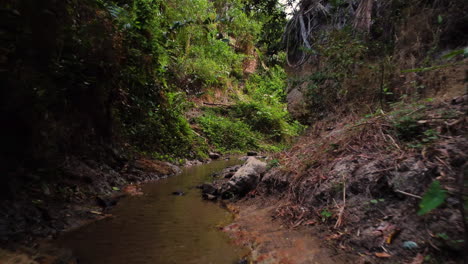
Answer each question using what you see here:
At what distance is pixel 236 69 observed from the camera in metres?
18.4

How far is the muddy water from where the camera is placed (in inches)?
81.8

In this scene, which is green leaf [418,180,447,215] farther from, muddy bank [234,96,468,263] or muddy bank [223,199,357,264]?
muddy bank [223,199,357,264]

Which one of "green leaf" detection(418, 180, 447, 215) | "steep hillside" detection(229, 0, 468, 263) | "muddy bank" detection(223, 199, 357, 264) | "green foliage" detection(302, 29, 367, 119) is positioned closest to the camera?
"green leaf" detection(418, 180, 447, 215)

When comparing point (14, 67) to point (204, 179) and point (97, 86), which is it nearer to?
point (97, 86)

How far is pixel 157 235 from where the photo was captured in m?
2.52

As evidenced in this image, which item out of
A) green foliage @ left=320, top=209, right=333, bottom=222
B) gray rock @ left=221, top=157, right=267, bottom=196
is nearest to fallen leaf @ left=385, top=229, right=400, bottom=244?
green foliage @ left=320, top=209, right=333, bottom=222

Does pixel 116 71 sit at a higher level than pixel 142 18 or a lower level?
lower

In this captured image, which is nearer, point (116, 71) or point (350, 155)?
point (350, 155)

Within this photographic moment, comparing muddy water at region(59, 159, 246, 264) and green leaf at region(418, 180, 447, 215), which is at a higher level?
green leaf at region(418, 180, 447, 215)

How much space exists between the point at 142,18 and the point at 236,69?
41.9 feet

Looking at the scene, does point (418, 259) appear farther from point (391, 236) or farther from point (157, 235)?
point (157, 235)

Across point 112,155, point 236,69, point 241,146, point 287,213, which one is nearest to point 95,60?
point 112,155

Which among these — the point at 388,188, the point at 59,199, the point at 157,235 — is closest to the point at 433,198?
the point at 388,188

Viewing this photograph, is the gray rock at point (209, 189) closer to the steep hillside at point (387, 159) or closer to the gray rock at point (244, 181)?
the gray rock at point (244, 181)
